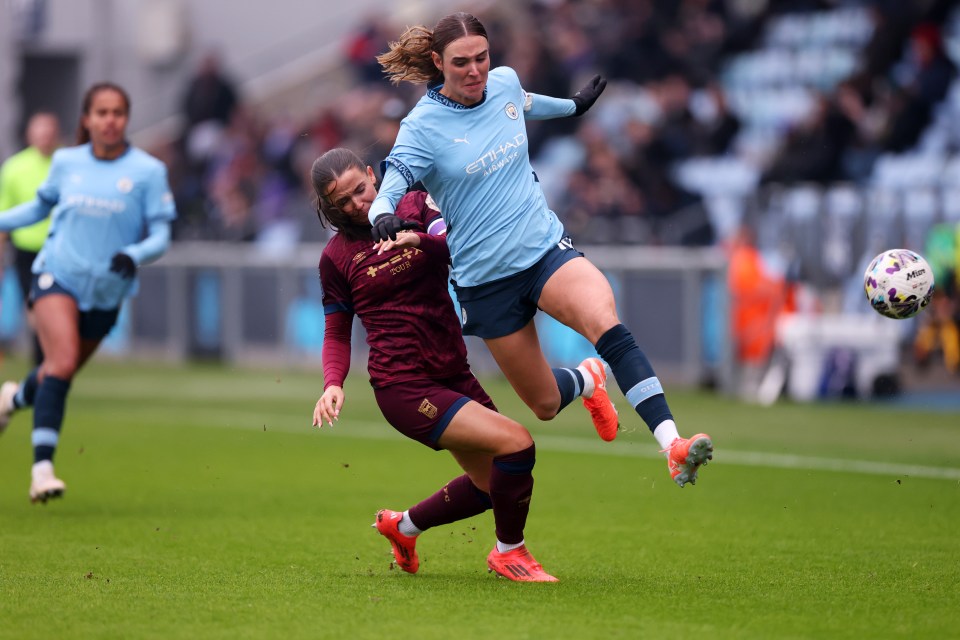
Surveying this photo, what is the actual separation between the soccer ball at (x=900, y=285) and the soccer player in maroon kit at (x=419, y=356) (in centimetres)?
237

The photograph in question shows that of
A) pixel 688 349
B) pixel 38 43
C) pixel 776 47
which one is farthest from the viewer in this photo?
pixel 38 43

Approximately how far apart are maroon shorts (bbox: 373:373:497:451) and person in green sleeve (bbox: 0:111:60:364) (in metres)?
6.48

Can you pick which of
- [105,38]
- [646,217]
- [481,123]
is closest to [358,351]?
[646,217]

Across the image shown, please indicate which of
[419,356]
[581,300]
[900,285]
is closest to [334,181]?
[419,356]

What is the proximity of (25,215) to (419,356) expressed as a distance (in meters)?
3.88

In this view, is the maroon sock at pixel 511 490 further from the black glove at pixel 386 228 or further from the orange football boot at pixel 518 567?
the black glove at pixel 386 228

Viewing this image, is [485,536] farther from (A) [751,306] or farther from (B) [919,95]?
(B) [919,95]

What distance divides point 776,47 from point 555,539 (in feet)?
48.5

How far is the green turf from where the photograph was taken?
5.86 metres

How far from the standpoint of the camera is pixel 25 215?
9570mm

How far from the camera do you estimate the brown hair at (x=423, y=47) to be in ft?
21.8

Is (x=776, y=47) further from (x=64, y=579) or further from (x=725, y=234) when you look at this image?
(x=64, y=579)

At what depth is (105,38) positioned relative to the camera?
952 inches

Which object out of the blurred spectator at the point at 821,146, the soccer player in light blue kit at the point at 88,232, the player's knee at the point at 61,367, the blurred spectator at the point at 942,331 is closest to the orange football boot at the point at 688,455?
the soccer player in light blue kit at the point at 88,232
